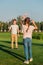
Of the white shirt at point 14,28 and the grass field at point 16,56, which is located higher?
the white shirt at point 14,28

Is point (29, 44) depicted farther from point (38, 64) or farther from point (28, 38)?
point (38, 64)

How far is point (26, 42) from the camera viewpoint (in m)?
10.9

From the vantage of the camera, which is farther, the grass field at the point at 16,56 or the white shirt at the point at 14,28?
the white shirt at the point at 14,28

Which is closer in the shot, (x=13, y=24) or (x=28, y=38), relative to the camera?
(x=28, y=38)

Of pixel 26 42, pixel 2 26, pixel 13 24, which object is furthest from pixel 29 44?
pixel 2 26

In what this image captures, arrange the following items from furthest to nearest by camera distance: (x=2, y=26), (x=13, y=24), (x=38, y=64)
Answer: (x=2, y=26) < (x=13, y=24) < (x=38, y=64)

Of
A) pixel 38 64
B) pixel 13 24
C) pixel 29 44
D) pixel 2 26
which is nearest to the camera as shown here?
pixel 38 64

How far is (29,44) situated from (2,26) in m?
121

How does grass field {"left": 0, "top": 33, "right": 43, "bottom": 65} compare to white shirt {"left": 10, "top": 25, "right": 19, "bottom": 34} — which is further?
white shirt {"left": 10, "top": 25, "right": 19, "bottom": 34}

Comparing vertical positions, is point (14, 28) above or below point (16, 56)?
above

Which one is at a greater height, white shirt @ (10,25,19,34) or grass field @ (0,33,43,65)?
white shirt @ (10,25,19,34)

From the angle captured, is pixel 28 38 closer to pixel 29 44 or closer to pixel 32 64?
pixel 29 44

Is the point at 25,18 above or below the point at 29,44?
above

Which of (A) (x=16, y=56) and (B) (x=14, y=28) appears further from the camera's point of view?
(B) (x=14, y=28)
